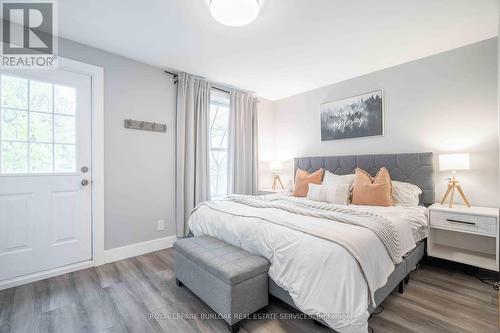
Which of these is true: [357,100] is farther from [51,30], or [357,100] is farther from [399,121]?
[51,30]

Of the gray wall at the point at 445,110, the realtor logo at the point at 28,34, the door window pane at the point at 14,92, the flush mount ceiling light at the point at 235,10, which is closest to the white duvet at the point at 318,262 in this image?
the gray wall at the point at 445,110

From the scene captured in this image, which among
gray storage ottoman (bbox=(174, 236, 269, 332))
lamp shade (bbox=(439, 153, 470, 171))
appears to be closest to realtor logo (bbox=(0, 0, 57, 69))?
gray storage ottoman (bbox=(174, 236, 269, 332))

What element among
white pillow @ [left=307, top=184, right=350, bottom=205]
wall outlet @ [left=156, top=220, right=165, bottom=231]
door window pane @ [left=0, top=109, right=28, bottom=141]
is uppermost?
door window pane @ [left=0, top=109, right=28, bottom=141]

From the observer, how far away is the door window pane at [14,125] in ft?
7.09

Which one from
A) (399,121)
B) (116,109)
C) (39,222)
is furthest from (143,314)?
(399,121)

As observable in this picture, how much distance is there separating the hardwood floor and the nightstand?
213 millimetres

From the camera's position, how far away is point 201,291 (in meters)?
1.76

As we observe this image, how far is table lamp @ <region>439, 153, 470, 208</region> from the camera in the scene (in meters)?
2.34

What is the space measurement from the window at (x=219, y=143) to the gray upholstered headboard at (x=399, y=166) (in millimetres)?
1709

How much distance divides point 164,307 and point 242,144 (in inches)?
109

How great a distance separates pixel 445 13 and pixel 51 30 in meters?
3.88

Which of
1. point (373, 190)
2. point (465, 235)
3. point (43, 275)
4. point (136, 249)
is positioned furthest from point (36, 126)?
point (465, 235)

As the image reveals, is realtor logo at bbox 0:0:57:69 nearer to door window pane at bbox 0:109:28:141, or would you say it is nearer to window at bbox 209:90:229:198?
door window pane at bbox 0:109:28:141

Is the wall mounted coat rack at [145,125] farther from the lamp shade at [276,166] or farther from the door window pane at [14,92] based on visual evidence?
the lamp shade at [276,166]
